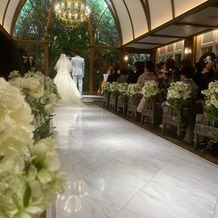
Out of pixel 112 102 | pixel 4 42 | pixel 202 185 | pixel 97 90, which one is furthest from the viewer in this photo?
pixel 97 90

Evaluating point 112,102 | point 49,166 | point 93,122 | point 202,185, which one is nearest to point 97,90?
point 112,102

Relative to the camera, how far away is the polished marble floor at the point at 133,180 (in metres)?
2.39

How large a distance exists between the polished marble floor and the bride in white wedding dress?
527cm

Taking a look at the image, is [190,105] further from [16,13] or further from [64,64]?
[16,13]

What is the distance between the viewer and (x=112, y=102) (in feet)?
31.8

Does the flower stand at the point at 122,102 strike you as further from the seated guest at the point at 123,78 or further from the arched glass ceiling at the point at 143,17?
the arched glass ceiling at the point at 143,17

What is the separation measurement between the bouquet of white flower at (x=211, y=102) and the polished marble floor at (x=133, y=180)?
1.88 feet

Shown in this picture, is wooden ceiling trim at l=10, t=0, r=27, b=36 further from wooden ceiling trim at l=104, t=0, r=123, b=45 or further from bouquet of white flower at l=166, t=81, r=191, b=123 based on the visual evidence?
bouquet of white flower at l=166, t=81, r=191, b=123

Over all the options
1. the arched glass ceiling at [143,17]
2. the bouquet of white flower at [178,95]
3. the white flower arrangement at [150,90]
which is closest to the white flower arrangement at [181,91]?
the bouquet of white flower at [178,95]

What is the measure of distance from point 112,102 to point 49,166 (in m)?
9.19

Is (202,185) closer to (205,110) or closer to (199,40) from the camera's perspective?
(205,110)

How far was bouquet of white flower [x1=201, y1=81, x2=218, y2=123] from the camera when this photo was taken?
3779 millimetres

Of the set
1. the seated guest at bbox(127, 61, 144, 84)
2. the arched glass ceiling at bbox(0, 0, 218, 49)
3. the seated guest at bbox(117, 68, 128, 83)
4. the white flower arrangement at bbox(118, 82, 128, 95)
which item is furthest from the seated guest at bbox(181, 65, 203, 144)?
the seated guest at bbox(117, 68, 128, 83)

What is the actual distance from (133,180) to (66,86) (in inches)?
314
